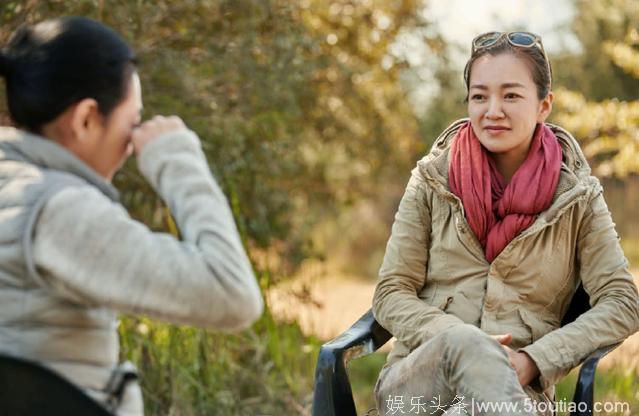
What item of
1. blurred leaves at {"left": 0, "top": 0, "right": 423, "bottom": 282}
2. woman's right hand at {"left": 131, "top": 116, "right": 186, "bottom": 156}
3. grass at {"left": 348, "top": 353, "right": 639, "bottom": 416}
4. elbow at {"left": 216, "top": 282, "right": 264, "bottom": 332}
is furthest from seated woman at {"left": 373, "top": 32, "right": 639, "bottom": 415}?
blurred leaves at {"left": 0, "top": 0, "right": 423, "bottom": 282}

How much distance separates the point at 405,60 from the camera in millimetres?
6418

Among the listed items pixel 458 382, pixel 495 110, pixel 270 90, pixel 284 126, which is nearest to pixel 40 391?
pixel 458 382

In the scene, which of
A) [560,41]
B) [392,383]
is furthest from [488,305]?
[560,41]

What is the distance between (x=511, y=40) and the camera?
299 cm

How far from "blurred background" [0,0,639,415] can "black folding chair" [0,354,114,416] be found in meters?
2.27

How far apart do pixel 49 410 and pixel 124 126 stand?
529 millimetres

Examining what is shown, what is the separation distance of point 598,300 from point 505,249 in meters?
0.30

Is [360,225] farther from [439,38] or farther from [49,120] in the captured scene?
[49,120]

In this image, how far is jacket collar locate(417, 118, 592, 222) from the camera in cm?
286

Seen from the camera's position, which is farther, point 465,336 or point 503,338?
point 503,338

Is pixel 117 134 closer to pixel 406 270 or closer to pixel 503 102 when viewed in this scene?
pixel 406 270

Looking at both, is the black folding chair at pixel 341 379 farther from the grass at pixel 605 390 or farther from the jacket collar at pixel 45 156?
the jacket collar at pixel 45 156

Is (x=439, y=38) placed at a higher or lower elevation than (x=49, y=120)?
lower

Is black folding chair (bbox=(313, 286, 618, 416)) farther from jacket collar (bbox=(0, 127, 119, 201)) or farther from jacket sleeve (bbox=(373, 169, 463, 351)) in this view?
jacket collar (bbox=(0, 127, 119, 201))
